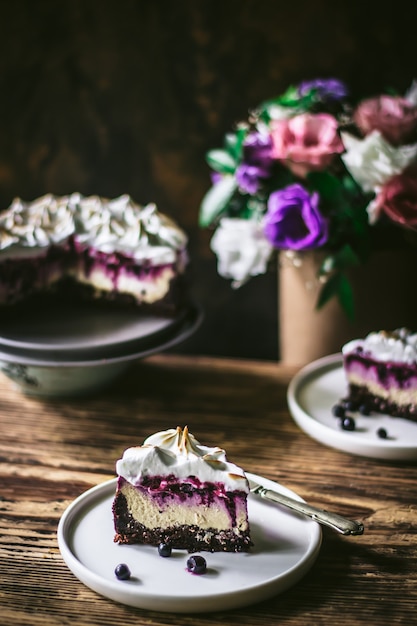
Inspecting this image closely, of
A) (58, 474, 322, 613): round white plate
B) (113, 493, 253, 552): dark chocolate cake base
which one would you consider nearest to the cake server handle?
(58, 474, 322, 613): round white plate

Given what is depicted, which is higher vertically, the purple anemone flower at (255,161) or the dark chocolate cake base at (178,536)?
the purple anemone flower at (255,161)

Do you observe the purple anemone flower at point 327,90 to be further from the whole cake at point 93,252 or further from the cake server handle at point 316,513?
the cake server handle at point 316,513

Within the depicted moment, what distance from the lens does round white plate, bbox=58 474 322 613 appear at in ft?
4.32

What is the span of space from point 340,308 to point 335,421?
0.38 metres

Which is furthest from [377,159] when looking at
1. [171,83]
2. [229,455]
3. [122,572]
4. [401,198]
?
[122,572]

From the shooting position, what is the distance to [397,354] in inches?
75.0

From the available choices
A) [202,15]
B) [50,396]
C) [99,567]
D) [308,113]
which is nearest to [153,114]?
[202,15]

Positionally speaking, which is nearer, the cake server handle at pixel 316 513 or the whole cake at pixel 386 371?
the cake server handle at pixel 316 513

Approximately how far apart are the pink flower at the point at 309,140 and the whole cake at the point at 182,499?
0.85 m

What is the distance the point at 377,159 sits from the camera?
196 cm

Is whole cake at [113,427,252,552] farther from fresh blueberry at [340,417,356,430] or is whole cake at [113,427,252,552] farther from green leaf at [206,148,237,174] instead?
green leaf at [206,148,237,174]

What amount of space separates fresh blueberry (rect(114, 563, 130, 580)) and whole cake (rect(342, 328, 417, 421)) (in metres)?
0.82

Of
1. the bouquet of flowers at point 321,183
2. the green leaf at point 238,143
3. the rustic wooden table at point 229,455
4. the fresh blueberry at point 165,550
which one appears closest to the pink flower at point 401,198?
the bouquet of flowers at point 321,183

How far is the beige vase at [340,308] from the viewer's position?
2.15 metres
